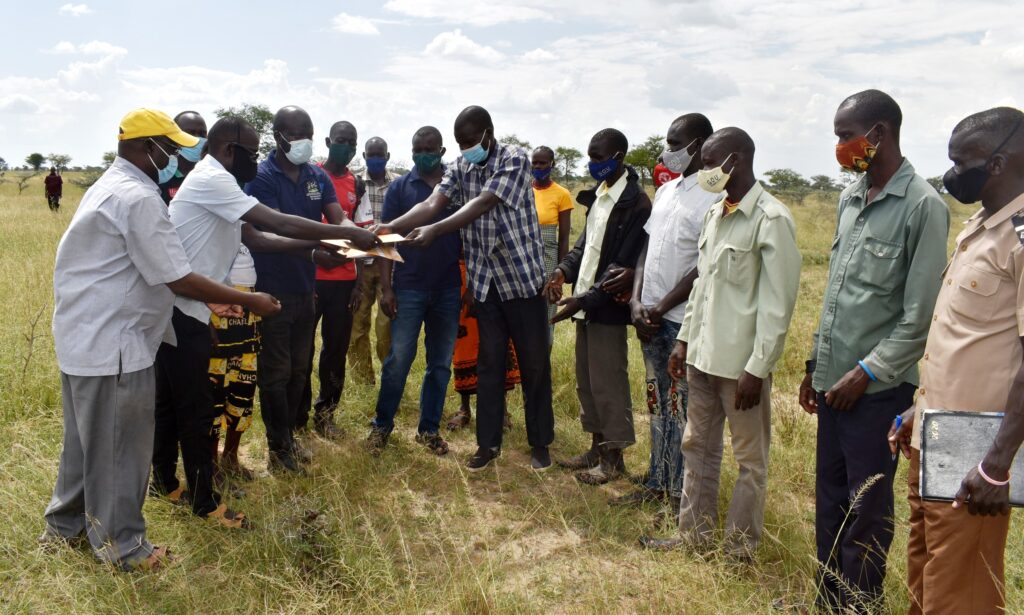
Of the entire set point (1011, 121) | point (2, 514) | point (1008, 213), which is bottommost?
point (2, 514)

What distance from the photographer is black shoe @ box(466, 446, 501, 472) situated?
4613 millimetres

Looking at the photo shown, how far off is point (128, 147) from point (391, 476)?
7.46ft

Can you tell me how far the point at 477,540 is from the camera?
370 cm

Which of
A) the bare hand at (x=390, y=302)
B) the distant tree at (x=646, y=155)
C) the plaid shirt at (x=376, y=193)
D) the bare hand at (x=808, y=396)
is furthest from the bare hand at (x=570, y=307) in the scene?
the distant tree at (x=646, y=155)

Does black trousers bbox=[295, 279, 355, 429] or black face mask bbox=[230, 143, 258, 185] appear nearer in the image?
black face mask bbox=[230, 143, 258, 185]

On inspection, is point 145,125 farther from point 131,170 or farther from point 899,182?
point 899,182

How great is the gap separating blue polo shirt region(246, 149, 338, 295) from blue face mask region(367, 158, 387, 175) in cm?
184

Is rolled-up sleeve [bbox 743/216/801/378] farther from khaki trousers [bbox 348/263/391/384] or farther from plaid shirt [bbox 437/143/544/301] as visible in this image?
khaki trousers [bbox 348/263/391/384]

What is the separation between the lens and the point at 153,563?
3166mm

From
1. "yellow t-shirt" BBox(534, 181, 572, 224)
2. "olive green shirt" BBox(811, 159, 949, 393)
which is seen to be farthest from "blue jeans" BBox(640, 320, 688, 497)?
"yellow t-shirt" BBox(534, 181, 572, 224)

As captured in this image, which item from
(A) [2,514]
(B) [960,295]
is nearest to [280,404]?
(A) [2,514]

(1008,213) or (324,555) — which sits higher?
(1008,213)

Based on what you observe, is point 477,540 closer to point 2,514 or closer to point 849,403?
point 849,403

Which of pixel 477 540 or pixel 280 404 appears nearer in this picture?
pixel 477 540
